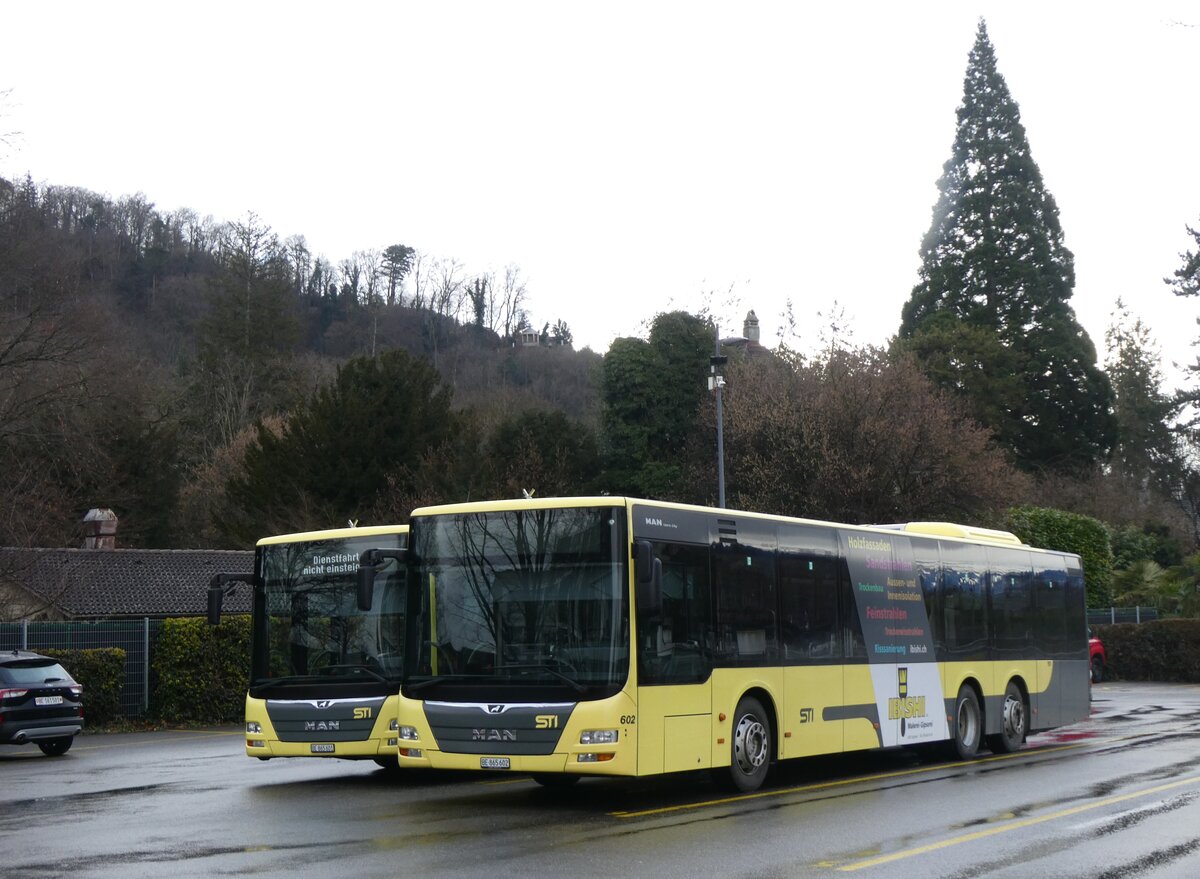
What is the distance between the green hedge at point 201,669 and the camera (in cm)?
3028

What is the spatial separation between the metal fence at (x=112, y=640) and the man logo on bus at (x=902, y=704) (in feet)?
59.0

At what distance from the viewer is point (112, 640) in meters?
30.0

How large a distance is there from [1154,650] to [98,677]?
31.9 meters

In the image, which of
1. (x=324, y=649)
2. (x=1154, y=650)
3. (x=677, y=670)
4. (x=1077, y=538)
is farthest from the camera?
(x=1077, y=538)

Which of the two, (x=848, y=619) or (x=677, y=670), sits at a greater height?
(x=848, y=619)

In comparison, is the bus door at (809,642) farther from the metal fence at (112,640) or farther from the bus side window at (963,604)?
the metal fence at (112,640)

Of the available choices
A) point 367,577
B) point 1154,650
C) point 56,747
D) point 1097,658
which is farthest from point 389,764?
point 1154,650

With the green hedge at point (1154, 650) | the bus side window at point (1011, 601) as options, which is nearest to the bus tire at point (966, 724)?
the bus side window at point (1011, 601)

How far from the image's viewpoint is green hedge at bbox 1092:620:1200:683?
44.3m

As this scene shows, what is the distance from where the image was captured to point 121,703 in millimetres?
29781

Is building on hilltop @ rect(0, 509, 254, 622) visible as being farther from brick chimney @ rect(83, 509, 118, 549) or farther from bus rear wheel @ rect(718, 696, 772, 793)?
bus rear wheel @ rect(718, 696, 772, 793)

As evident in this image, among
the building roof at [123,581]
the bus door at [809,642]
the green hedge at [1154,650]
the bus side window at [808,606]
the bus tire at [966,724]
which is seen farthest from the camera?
the green hedge at [1154,650]

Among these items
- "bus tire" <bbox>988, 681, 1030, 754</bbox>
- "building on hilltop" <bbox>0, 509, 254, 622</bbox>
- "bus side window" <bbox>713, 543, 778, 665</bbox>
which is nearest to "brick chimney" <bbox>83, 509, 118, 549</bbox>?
"building on hilltop" <bbox>0, 509, 254, 622</bbox>

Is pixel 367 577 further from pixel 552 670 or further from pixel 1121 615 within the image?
pixel 1121 615
